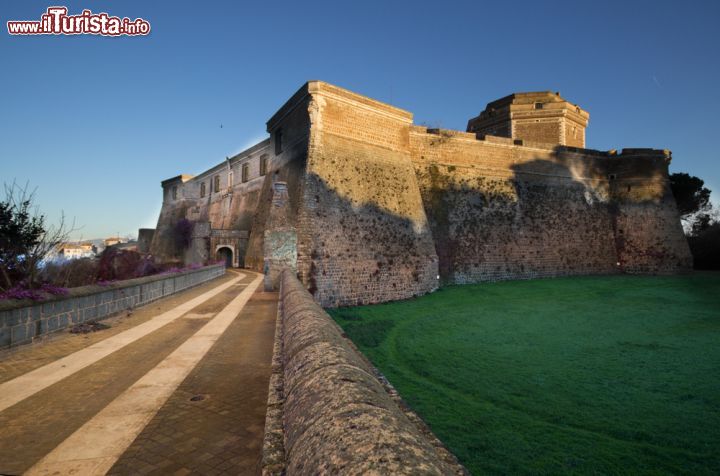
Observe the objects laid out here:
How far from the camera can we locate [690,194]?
3466cm

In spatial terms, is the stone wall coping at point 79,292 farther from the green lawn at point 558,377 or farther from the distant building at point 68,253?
the green lawn at point 558,377

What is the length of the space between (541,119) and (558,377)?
29.0 metres

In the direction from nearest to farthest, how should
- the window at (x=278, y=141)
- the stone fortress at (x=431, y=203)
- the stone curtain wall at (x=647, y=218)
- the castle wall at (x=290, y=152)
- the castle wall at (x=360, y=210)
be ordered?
the castle wall at (x=360, y=210) < the stone fortress at (x=431, y=203) < the castle wall at (x=290, y=152) < the window at (x=278, y=141) < the stone curtain wall at (x=647, y=218)

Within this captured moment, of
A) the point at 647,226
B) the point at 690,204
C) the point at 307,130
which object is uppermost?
the point at 307,130

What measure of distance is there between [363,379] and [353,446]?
84cm

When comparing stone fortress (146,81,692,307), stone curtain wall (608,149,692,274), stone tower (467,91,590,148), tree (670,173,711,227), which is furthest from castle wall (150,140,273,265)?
tree (670,173,711,227)

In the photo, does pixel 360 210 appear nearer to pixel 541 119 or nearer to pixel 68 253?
pixel 68 253

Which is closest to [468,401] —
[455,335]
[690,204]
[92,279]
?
[455,335]

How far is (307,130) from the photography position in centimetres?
1770

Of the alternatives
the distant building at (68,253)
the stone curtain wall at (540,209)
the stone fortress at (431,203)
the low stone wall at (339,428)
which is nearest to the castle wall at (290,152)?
the stone fortress at (431,203)

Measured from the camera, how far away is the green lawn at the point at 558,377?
5.53m

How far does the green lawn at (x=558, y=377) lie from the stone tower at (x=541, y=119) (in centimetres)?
1826

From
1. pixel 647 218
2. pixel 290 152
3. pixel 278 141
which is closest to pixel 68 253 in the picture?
pixel 278 141

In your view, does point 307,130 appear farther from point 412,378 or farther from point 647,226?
point 647,226
